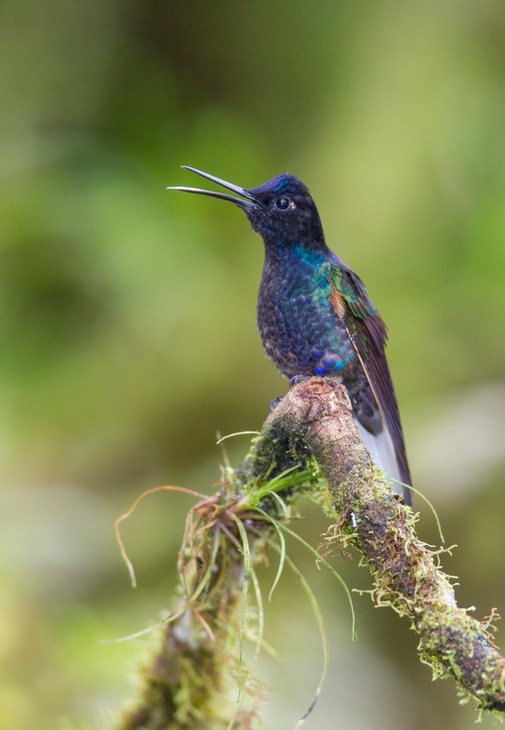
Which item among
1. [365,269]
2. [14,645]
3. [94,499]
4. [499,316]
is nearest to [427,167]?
[365,269]

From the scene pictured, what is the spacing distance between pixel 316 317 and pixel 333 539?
1.26 meters

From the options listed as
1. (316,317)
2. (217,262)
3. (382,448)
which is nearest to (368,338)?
(316,317)

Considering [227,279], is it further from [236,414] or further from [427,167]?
[427,167]

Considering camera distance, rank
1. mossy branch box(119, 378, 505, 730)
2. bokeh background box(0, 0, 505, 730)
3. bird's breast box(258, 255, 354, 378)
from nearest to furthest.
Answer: mossy branch box(119, 378, 505, 730) < bird's breast box(258, 255, 354, 378) < bokeh background box(0, 0, 505, 730)

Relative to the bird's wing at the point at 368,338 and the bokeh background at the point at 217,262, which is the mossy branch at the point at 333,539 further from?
the bokeh background at the point at 217,262

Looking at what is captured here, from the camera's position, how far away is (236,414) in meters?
4.99

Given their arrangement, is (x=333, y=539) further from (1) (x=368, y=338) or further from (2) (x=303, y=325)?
(1) (x=368, y=338)

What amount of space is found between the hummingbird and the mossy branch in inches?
28.1

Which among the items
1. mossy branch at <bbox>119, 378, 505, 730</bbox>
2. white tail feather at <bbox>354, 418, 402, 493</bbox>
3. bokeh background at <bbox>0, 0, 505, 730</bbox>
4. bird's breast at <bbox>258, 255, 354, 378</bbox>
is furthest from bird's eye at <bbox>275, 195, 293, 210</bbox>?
bokeh background at <bbox>0, 0, 505, 730</bbox>

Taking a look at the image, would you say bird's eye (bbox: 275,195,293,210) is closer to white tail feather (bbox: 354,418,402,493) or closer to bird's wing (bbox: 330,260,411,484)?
bird's wing (bbox: 330,260,411,484)

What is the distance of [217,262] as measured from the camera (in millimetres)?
5750

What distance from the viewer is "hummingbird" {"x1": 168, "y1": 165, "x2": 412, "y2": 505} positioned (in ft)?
9.41

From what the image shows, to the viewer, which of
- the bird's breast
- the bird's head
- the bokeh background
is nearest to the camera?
the bird's breast

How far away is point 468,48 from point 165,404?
333cm
